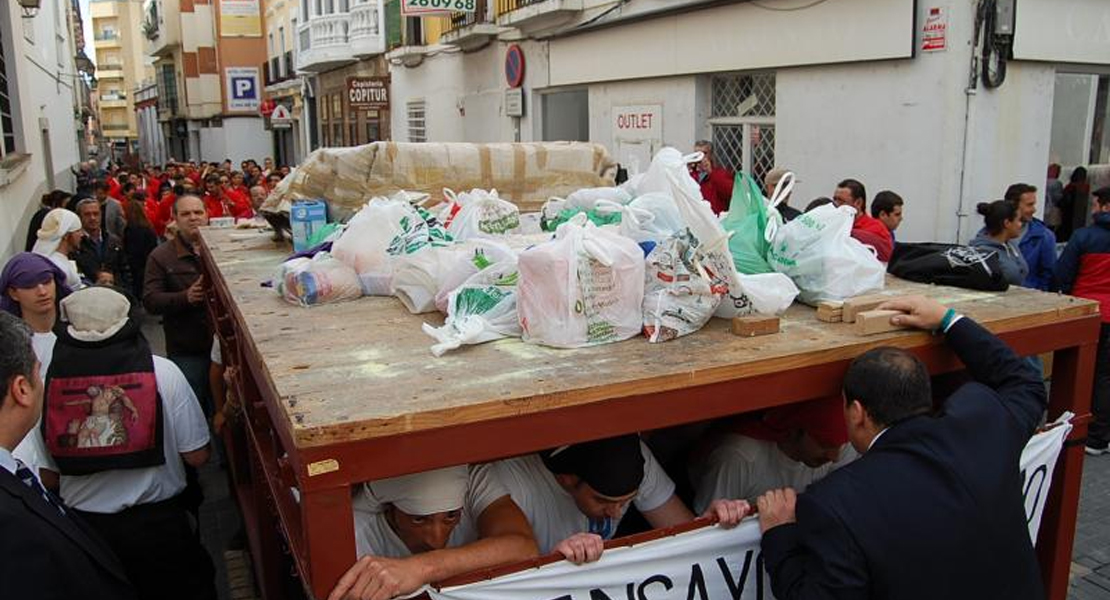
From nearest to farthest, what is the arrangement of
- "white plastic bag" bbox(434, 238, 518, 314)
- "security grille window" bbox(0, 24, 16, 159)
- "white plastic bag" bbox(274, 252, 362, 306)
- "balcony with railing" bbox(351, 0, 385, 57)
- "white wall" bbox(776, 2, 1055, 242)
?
"white plastic bag" bbox(434, 238, 518, 314)
"white plastic bag" bbox(274, 252, 362, 306)
"white wall" bbox(776, 2, 1055, 242)
"security grille window" bbox(0, 24, 16, 159)
"balcony with railing" bbox(351, 0, 385, 57)

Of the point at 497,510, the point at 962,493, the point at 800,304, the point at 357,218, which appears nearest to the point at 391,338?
the point at 497,510

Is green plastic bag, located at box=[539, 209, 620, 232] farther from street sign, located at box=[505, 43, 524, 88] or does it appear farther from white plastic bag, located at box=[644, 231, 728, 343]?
street sign, located at box=[505, 43, 524, 88]

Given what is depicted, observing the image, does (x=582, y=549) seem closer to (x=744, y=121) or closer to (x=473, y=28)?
(x=744, y=121)

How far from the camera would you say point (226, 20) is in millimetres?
38000

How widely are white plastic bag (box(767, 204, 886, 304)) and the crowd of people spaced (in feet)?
0.93

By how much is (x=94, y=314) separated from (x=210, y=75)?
43.5m

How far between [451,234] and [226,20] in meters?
39.0

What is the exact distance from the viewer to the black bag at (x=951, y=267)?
3.14 meters

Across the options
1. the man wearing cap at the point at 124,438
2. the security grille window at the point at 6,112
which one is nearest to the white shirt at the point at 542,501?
the man wearing cap at the point at 124,438

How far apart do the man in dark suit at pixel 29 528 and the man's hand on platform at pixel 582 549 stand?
4.13 ft

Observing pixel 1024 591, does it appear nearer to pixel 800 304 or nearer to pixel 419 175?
pixel 800 304

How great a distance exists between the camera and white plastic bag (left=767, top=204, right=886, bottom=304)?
291 cm

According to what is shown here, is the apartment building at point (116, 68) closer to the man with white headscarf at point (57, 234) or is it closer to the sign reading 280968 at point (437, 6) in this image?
the sign reading 280968 at point (437, 6)

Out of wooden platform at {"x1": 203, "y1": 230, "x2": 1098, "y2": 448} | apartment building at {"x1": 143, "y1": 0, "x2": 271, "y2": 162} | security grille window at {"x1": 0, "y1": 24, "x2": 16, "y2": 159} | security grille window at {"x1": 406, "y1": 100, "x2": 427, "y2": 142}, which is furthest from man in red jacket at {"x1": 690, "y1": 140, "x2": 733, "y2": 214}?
apartment building at {"x1": 143, "y1": 0, "x2": 271, "y2": 162}
